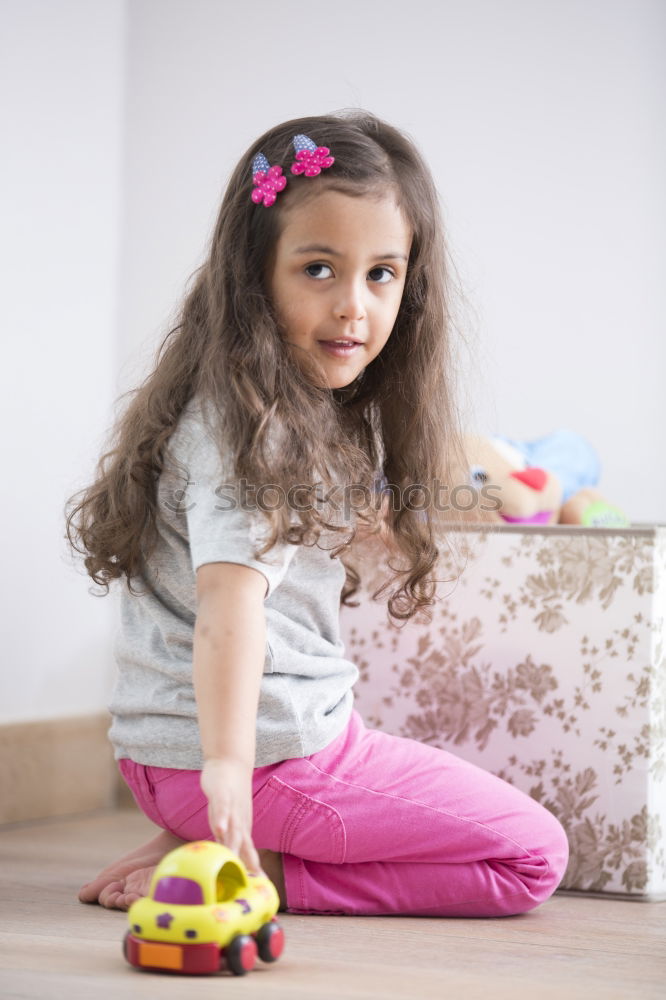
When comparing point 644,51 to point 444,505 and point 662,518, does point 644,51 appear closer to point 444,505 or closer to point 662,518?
point 662,518

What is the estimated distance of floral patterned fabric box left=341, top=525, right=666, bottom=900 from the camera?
1148 mm

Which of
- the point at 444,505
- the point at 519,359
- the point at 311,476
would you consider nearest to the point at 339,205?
the point at 311,476

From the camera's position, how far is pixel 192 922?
2.48ft

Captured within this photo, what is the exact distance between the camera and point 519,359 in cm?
172

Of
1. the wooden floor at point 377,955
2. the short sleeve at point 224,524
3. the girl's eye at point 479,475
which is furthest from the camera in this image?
the girl's eye at point 479,475

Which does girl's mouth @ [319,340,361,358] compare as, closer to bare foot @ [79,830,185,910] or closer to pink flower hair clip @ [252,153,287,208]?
pink flower hair clip @ [252,153,287,208]

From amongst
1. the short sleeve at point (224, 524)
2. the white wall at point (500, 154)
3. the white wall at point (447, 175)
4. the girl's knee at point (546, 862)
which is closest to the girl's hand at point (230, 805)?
the short sleeve at point (224, 524)

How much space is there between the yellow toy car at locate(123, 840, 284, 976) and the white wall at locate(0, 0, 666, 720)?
79 centimetres

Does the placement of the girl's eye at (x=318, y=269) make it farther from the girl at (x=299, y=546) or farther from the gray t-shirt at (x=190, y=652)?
the gray t-shirt at (x=190, y=652)

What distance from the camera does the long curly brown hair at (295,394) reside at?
3.17 ft

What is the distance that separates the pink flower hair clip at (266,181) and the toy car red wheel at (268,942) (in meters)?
0.58

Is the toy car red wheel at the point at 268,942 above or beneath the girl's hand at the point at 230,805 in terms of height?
beneath

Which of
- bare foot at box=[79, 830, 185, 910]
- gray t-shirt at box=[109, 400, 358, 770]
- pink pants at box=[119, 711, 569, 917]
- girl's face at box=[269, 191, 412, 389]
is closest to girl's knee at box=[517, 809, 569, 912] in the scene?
pink pants at box=[119, 711, 569, 917]

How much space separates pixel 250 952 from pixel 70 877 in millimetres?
436
